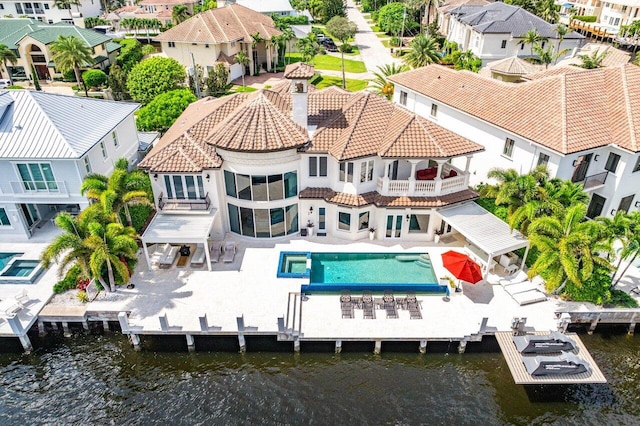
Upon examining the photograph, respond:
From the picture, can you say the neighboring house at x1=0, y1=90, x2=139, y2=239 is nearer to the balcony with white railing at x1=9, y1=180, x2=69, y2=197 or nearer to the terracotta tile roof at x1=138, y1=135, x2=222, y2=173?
the balcony with white railing at x1=9, y1=180, x2=69, y2=197

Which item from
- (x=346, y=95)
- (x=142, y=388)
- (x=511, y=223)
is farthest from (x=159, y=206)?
(x=511, y=223)

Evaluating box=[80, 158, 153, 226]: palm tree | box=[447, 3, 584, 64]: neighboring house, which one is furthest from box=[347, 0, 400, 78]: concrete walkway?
box=[80, 158, 153, 226]: palm tree

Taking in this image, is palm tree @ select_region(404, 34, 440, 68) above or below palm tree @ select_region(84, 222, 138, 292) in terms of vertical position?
above

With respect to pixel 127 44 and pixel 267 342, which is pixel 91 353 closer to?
pixel 267 342

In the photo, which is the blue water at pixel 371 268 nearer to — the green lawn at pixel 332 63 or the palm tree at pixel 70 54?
the palm tree at pixel 70 54

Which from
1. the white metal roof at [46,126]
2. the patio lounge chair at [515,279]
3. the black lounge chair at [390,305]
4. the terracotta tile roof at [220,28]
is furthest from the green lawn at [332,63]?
the black lounge chair at [390,305]

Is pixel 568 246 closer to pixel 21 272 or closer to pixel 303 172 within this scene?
pixel 303 172
